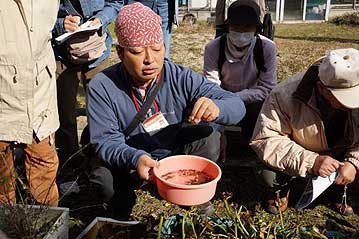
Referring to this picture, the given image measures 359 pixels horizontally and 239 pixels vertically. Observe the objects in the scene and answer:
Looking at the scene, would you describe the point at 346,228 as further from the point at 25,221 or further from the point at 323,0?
the point at 323,0

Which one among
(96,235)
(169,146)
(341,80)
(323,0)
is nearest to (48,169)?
(96,235)

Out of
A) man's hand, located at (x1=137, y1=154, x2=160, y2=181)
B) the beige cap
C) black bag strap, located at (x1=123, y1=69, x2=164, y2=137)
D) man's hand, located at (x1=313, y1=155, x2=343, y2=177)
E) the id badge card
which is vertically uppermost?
the beige cap

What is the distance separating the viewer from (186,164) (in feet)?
7.04

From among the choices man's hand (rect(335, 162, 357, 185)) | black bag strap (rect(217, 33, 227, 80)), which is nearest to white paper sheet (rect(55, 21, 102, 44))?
black bag strap (rect(217, 33, 227, 80))

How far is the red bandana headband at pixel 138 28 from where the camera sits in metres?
2.25

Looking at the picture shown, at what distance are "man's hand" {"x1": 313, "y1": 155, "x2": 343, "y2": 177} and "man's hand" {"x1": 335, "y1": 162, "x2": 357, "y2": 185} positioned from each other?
32 millimetres

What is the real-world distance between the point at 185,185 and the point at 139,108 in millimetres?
737

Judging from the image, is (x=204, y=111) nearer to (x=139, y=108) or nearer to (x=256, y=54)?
(x=139, y=108)

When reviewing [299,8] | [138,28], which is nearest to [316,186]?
[138,28]

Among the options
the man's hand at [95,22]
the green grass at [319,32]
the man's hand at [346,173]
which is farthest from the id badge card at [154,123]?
the green grass at [319,32]

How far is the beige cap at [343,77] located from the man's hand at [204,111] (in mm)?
636

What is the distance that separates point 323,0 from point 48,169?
1390 cm

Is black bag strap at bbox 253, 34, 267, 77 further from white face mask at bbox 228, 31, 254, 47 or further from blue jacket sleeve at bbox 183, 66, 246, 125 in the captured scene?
blue jacket sleeve at bbox 183, 66, 246, 125

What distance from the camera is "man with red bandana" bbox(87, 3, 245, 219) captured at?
2.28 metres
